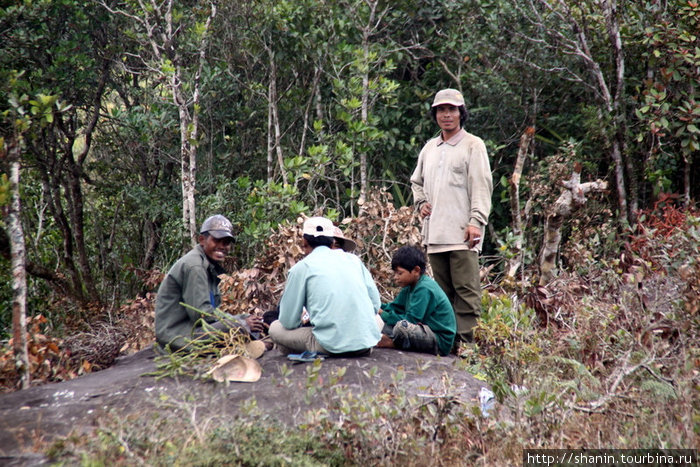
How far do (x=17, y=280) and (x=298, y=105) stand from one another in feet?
16.6

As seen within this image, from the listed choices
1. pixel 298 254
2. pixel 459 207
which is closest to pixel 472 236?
pixel 459 207

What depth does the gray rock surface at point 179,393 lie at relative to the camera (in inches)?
155

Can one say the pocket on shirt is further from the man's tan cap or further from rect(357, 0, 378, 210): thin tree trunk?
rect(357, 0, 378, 210): thin tree trunk

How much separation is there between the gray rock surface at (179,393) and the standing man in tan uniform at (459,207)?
2.62 ft

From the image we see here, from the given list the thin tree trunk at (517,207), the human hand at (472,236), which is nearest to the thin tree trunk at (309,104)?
the thin tree trunk at (517,207)

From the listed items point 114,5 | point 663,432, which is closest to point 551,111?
point 114,5

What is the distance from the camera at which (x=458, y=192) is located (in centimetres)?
596

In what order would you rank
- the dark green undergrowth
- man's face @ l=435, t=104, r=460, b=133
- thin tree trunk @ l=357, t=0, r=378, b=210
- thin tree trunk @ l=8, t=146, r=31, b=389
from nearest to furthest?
the dark green undergrowth → thin tree trunk @ l=8, t=146, r=31, b=389 → man's face @ l=435, t=104, r=460, b=133 → thin tree trunk @ l=357, t=0, r=378, b=210

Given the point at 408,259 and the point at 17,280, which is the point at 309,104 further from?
the point at 17,280

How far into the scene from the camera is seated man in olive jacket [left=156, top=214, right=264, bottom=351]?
523 cm

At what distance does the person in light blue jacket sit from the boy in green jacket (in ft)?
1.35

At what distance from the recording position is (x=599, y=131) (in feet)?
28.3

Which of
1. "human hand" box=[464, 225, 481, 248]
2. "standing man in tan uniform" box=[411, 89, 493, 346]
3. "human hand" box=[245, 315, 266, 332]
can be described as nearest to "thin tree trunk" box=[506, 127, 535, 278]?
"standing man in tan uniform" box=[411, 89, 493, 346]

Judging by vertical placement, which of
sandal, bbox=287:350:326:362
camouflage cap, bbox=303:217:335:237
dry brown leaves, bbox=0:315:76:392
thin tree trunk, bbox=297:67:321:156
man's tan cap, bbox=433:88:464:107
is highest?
thin tree trunk, bbox=297:67:321:156
